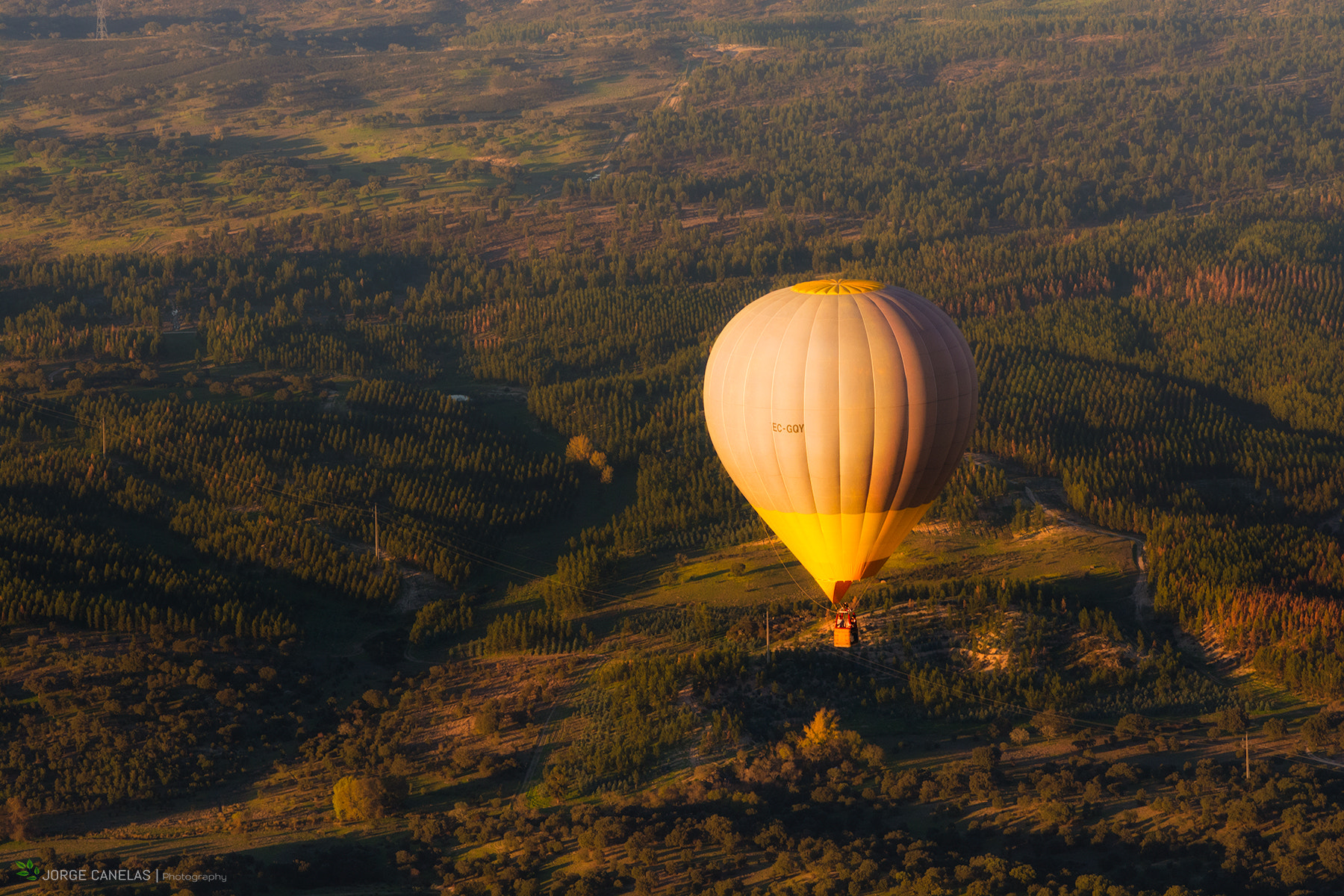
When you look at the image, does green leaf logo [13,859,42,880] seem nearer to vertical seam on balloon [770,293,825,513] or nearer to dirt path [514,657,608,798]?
dirt path [514,657,608,798]

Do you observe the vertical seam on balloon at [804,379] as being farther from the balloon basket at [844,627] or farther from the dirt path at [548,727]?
the dirt path at [548,727]

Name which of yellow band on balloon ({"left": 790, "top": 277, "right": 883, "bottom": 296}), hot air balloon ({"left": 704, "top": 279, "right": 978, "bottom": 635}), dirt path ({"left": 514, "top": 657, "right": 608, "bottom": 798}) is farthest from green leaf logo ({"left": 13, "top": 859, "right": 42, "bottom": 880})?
yellow band on balloon ({"left": 790, "top": 277, "right": 883, "bottom": 296})

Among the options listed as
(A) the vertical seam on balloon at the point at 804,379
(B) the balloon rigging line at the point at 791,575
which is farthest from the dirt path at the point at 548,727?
(A) the vertical seam on balloon at the point at 804,379

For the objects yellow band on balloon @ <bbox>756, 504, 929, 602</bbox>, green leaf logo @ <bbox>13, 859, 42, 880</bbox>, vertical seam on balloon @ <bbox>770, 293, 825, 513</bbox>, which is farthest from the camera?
yellow band on balloon @ <bbox>756, 504, 929, 602</bbox>

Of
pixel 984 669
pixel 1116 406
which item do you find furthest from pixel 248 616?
pixel 1116 406

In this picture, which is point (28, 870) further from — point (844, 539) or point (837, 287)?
point (837, 287)
